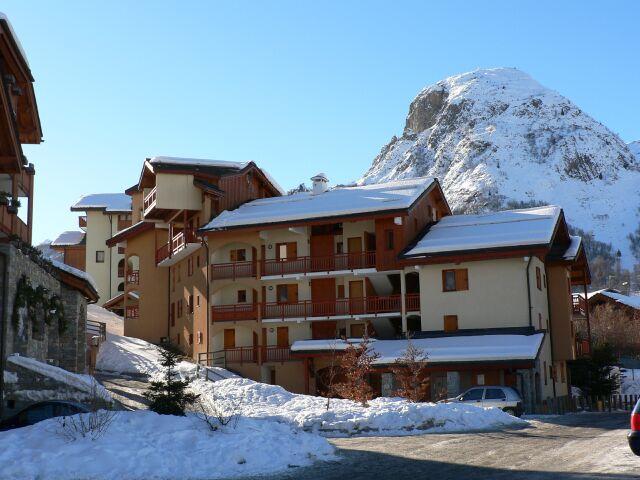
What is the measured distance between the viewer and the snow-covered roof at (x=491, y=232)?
41.8m

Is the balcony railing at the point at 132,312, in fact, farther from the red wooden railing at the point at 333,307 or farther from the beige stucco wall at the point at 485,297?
the beige stucco wall at the point at 485,297

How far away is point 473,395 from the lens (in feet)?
108

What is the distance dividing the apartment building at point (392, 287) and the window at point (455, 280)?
5 centimetres

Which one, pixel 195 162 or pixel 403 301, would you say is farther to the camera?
pixel 195 162

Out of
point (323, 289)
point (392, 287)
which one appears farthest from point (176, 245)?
point (392, 287)

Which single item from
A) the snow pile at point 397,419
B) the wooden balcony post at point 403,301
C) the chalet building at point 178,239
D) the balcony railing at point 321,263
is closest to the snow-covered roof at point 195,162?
the chalet building at point 178,239

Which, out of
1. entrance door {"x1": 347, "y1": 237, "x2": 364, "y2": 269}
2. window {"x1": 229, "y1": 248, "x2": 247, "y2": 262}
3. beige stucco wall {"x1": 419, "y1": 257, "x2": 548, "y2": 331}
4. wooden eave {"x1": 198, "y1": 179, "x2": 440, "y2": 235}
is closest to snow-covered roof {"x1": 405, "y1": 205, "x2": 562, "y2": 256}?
beige stucco wall {"x1": 419, "y1": 257, "x2": 548, "y2": 331}

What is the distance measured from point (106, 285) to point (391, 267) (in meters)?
39.6

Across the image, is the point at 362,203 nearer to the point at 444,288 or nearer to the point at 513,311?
the point at 444,288

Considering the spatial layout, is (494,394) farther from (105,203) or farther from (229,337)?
(105,203)

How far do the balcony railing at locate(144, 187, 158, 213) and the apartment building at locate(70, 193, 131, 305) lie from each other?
2355 cm

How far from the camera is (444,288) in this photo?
43.2 meters

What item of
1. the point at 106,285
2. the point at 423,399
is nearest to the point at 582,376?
the point at 423,399

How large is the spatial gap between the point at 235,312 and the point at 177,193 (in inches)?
322
